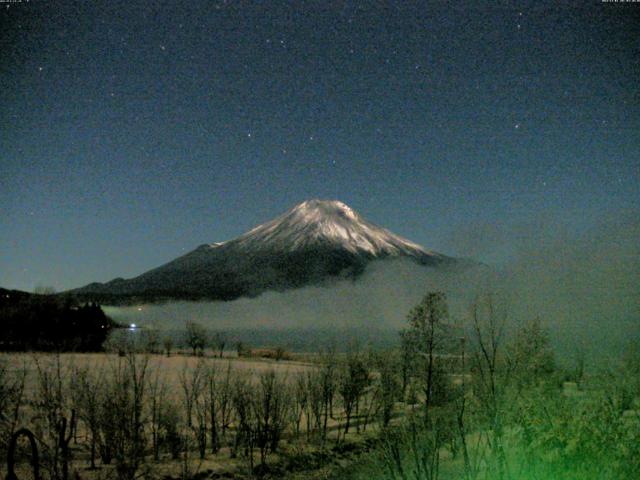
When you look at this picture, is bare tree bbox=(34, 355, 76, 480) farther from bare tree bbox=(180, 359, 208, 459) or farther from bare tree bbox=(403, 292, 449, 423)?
bare tree bbox=(403, 292, 449, 423)

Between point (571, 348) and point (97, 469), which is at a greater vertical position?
point (571, 348)

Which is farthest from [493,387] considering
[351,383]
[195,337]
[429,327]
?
[195,337]

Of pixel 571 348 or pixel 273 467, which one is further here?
pixel 571 348

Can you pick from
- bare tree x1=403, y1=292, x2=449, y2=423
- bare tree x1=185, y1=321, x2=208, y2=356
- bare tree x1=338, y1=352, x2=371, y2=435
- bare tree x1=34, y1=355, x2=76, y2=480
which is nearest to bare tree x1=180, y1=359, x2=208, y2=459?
bare tree x1=34, y1=355, x2=76, y2=480

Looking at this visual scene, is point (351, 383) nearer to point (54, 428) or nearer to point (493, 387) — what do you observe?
point (54, 428)

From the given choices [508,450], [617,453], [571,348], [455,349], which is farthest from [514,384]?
[571,348]

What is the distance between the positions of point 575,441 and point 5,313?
56.5 metres

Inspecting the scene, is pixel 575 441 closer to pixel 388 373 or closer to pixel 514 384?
pixel 514 384

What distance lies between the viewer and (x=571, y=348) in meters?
38.8

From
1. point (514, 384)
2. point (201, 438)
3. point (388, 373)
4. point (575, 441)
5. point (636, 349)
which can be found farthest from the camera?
point (388, 373)

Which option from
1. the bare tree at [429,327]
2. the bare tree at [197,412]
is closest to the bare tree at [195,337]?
the bare tree at [197,412]

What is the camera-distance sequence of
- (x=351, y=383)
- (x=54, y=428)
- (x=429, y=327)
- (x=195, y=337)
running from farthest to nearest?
(x=195, y=337) → (x=351, y=383) → (x=429, y=327) → (x=54, y=428)

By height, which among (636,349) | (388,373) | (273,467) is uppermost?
(636,349)

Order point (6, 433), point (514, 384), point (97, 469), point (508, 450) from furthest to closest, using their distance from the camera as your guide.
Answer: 1. point (97, 469)
2. point (6, 433)
3. point (514, 384)
4. point (508, 450)
